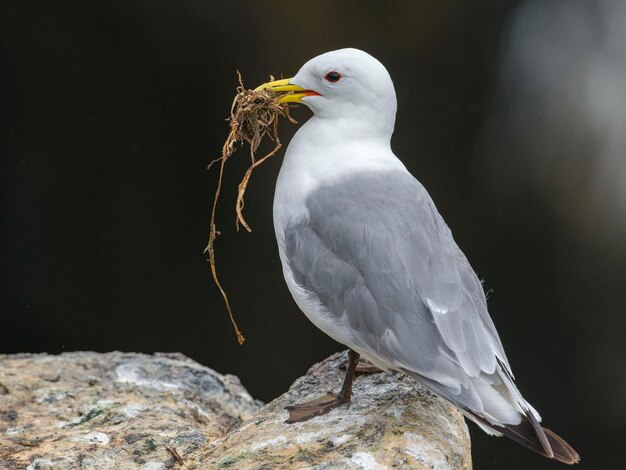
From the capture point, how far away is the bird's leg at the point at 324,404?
7.36 feet

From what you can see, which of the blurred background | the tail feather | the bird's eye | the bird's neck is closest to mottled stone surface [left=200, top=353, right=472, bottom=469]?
the tail feather

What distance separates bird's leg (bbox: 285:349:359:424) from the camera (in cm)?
224

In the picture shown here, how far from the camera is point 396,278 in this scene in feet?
6.91

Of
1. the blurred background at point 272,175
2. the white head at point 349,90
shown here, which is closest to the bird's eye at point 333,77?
the white head at point 349,90

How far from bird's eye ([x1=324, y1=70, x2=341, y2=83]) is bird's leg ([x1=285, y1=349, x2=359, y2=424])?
70 centimetres

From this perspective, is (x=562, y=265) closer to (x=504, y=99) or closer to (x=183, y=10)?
(x=504, y=99)

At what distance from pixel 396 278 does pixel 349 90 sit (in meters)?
0.55

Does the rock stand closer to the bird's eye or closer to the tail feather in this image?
the tail feather

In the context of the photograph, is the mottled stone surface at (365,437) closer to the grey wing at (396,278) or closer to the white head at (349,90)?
the grey wing at (396,278)

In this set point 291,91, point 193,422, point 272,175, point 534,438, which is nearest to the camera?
point 534,438

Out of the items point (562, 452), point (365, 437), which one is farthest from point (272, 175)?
point (562, 452)

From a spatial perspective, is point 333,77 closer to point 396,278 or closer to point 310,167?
point 310,167

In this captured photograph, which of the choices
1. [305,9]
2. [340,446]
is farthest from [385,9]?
[340,446]

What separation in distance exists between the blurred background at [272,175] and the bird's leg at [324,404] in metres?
1.76
